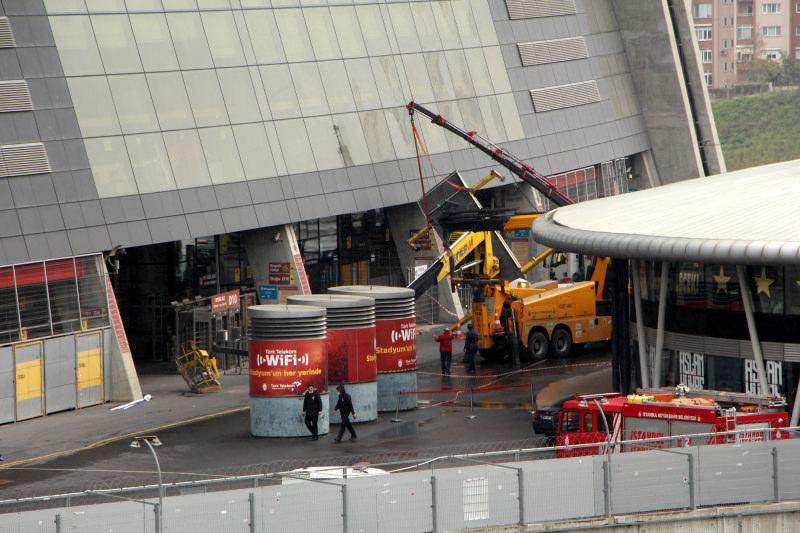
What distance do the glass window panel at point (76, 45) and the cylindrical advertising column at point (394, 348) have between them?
36.0 ft

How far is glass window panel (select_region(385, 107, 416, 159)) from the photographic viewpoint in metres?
57.9

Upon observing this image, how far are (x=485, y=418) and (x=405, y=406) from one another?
8.96 ft

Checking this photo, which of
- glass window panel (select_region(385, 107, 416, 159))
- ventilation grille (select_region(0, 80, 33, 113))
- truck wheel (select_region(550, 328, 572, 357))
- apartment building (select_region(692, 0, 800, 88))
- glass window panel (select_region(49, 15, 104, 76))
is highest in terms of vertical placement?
apartment building (select_region(692, 0, 800, 88))

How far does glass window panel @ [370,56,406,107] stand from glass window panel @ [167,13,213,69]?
350 inches

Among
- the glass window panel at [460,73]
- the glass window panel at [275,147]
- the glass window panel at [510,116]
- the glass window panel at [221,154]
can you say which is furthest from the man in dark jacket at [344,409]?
the glass window panel at [510,116]

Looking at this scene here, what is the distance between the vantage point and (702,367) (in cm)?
3672

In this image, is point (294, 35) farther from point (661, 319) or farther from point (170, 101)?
point (661, 319)

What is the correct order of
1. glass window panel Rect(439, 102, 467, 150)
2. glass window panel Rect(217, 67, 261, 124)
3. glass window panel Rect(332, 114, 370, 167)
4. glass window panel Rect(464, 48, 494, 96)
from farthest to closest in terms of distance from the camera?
glass window panel Rect(464, 48, 494, 96)
glass window panel Rect(439, 102, 467, 150)
glass window panel Rect(332, 114, 370, 167)
glass window panel Rect(217, 67, 261, 124)

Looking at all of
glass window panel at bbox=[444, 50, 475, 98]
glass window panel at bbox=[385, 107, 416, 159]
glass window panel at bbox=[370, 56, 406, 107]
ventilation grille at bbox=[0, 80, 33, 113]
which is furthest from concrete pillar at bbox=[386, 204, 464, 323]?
ventilation grille at bbox=[0, 80, 33, 113]

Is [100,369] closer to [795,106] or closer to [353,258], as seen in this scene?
[353,258]

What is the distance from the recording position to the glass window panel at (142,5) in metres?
48.0

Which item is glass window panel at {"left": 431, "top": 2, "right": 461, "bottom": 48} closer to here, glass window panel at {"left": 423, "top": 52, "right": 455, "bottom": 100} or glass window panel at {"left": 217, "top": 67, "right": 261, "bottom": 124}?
glass window panel at {"left": 423, "top": 52, "right": 455, "bottom": 100}

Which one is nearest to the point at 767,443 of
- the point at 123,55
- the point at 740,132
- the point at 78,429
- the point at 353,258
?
the point at 78,429

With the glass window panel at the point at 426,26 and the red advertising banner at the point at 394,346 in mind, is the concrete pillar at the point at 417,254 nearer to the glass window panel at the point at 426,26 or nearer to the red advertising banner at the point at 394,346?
the glass window panel at the point at 426,26
